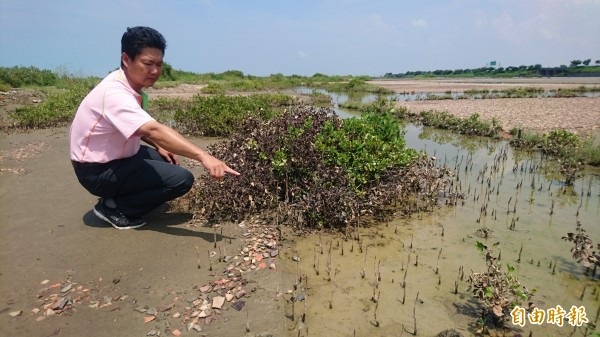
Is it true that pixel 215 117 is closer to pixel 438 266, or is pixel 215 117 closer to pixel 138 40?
pixel 138 40

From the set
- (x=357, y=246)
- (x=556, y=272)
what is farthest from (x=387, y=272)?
(x=556, y=272)

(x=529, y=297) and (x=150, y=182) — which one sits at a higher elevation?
(x=150, y=182)

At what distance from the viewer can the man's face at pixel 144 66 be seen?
4.00 meters

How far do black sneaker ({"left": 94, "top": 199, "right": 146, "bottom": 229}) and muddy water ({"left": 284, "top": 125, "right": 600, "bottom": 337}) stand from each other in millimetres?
2073

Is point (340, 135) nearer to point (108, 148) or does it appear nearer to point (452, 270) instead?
point (452, 270)

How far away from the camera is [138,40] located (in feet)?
12.8

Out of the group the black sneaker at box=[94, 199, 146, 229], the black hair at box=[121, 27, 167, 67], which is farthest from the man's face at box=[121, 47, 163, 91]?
the black sneaker at box=[94, 199, 146, 229]

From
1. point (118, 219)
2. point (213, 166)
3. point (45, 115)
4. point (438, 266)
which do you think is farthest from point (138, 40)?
point (45, 115)

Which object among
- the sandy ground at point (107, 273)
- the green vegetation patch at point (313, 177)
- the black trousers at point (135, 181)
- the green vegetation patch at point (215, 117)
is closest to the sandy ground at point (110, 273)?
the sandy ground at point (107, 273)

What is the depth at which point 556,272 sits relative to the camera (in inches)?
156

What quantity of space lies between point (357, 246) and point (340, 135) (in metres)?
1.75

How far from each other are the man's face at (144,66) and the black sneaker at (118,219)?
1.65m

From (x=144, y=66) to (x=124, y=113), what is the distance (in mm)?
621

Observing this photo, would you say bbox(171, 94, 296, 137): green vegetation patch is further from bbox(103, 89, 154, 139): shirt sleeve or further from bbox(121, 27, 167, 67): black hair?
bbox(103, 89, 154, 139): shirt sleeve
